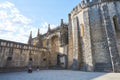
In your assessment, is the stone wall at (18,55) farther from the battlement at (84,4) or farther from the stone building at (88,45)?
the battlement at (84,4)

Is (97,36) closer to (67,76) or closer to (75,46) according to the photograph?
(75,46)

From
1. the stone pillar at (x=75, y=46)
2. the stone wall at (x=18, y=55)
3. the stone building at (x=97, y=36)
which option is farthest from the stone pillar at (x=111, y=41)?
the stone wall at (x=18, y=55)

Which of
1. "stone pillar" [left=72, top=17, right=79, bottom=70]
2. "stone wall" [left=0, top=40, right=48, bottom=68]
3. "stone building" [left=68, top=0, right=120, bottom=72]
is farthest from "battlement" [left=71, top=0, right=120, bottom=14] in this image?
"stone wall" [left=0, top=40, right=48, bottom=68]

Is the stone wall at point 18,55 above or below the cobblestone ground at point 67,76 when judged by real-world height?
above

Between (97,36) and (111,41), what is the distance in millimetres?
2074

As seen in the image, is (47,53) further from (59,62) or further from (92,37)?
(92,37)

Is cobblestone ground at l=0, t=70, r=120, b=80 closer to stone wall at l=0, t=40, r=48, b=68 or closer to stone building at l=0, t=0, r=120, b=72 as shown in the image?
stone building at l=0, t=0, r=120, b=72

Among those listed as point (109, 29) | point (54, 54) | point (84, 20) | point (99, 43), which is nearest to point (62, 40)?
point (54, 54)

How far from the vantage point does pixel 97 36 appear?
14.2 meters

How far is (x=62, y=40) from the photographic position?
66.1 feet

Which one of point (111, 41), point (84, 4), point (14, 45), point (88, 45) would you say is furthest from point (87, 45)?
point (14, 45)

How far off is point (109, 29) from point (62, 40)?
30.0 feet

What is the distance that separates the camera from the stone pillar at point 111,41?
11664mm

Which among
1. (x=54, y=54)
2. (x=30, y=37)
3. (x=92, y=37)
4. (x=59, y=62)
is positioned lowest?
(x=59, y=62)
